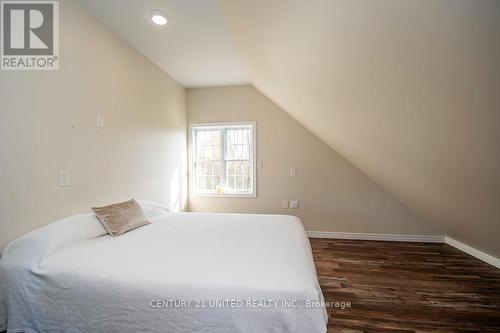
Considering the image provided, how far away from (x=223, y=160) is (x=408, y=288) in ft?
10.1

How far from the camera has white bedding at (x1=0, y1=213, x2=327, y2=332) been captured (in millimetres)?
1018

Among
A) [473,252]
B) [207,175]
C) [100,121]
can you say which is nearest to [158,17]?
[100,121]

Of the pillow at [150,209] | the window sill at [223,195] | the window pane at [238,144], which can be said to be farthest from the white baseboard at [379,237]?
the pillow at [150,209]

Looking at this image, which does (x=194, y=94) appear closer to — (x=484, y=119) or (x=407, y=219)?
(x=484, y=119)

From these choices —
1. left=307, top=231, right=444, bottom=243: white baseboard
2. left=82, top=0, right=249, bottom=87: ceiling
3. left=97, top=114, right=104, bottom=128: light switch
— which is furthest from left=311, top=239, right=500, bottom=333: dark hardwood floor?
left=82, top=0, right=249, bottom=87: ceiling

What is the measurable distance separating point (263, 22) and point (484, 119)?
1.48 metres

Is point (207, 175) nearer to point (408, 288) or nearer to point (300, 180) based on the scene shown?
point (300, 180)

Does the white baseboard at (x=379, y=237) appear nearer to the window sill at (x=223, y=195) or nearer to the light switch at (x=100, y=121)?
the window sill at (x=223, y=195)

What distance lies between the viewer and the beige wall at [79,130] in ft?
4.83

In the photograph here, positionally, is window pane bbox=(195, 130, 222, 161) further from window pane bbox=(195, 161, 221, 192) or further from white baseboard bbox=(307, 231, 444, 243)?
white baseboard bbox=(307, 231, 444, 243)

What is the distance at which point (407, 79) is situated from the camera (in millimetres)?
1098

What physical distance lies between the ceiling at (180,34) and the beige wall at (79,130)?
17 cm

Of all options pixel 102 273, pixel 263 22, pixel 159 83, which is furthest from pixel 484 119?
pixel 159 83

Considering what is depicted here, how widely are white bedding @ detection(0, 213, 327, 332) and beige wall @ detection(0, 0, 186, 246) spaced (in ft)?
1.03
